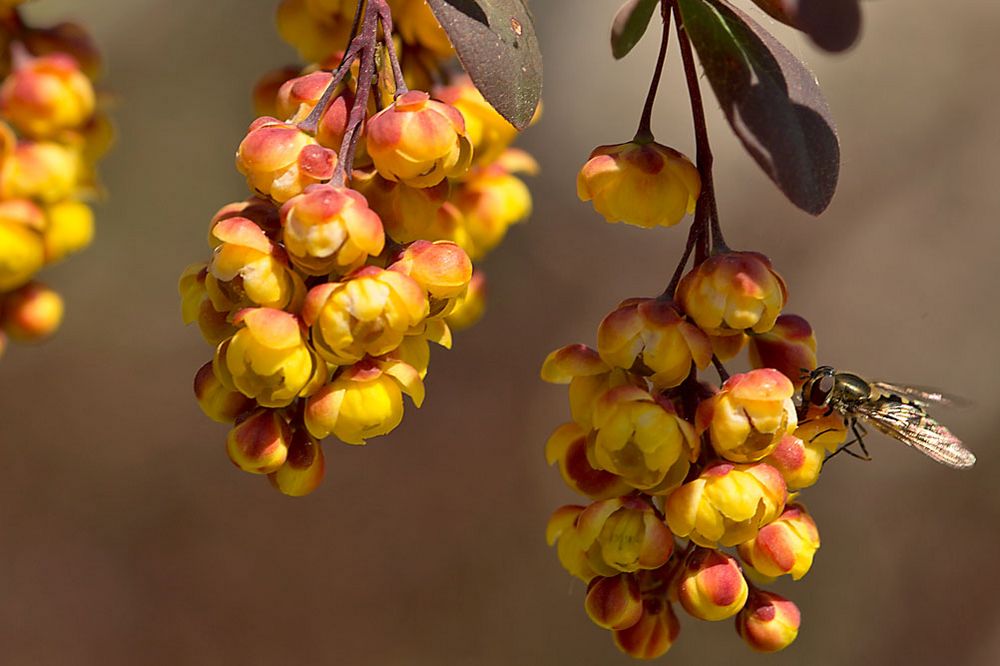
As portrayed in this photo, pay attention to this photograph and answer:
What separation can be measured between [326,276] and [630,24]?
1.10 feet

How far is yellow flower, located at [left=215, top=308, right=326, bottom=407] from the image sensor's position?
73 cm

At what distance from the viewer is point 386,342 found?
75 centimetres

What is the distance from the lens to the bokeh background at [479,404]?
3.83 meters

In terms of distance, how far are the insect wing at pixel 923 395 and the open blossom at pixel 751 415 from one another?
33cm

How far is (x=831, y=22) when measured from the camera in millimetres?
736

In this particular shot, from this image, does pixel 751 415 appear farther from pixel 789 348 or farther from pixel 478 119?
pixel 478 119

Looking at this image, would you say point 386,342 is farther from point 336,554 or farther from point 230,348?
point 336,554

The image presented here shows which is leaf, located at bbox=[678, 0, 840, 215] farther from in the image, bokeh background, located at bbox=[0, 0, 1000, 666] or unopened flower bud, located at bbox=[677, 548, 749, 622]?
bokeh background, located at bbox=[0, 0, 1000, 666]

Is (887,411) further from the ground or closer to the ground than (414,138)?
closer to the ground

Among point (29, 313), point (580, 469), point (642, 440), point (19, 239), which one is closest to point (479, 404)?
point (29, 313)

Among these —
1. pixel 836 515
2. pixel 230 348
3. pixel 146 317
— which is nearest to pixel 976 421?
pixel 836 515

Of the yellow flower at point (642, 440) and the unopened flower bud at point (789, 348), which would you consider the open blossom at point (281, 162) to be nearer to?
the yellow flower at point (642, 440)

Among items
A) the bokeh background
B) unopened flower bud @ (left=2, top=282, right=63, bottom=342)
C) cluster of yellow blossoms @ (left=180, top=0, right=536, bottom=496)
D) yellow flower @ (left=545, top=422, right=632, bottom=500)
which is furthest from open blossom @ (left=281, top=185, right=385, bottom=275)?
the bokeh background

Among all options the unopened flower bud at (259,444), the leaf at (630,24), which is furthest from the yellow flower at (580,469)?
the leaf at (630,24)
